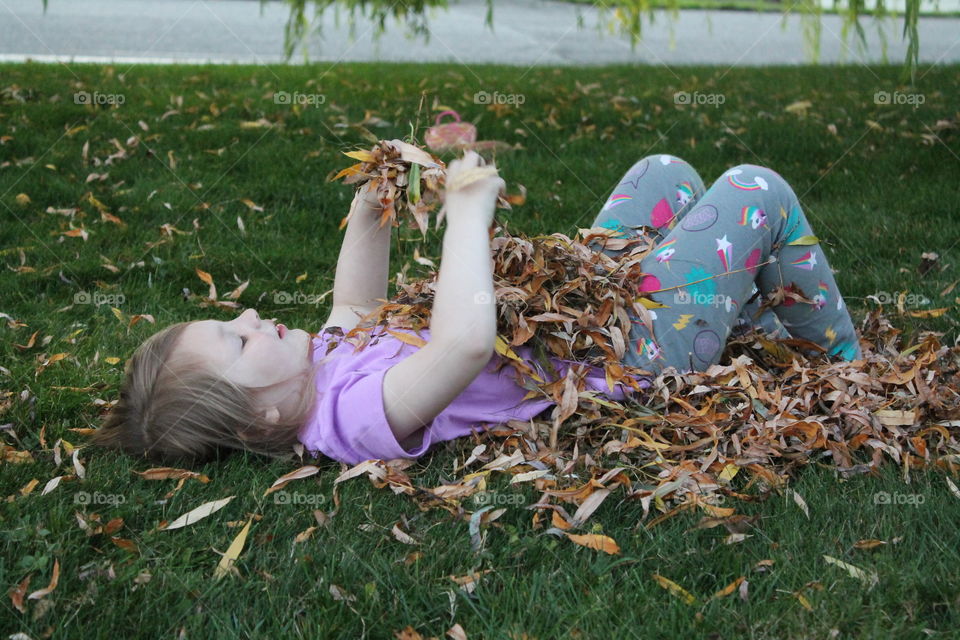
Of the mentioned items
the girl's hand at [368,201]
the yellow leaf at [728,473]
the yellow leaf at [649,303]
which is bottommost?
the yellow leaf at [728,473]

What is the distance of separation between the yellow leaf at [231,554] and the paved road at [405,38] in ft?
24.0

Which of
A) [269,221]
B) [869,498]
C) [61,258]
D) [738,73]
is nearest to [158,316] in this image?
[61,258]

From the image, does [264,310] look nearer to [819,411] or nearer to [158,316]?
[158,316]

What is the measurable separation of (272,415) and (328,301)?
1.46m

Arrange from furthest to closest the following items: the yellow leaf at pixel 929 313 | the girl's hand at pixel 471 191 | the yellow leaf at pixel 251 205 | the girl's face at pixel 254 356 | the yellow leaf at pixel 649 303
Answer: the yellow leaf at pixel 251 205, the yellow leaf at pixel 929 313, the yellow leaf at pixel 649 303, the girl's face at pixel 254 356, the girl's hand at pixel 471 191

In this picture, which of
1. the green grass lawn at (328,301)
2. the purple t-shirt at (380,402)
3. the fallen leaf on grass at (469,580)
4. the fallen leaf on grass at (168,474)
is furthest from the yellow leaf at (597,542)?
the fallen leaf on grass at (168,474)

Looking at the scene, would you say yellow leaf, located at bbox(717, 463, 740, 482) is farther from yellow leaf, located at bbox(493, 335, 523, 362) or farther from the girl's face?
the girl's face

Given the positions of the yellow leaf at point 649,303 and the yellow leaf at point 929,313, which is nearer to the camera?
the yellow leaf at point 649,303

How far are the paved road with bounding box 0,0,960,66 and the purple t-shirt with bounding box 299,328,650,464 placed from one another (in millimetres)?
6949

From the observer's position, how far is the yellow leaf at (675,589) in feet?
6.81

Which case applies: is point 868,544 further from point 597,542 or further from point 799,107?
point 799,107

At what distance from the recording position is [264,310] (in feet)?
12.8

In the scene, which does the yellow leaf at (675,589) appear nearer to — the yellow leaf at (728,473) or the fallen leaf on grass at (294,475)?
the yellow leaf at (728,473)

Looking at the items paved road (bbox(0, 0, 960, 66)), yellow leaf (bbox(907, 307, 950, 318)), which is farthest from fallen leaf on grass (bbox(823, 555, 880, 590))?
paved road (bbox(0, 0, 960, 66))
